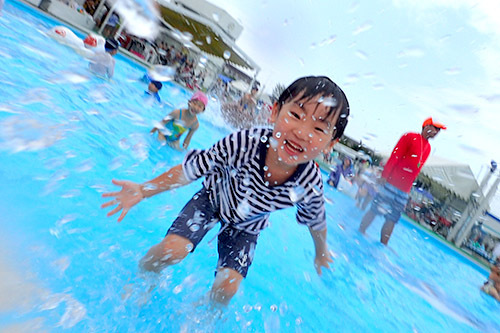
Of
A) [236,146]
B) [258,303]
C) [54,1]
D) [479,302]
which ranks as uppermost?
[54,1]

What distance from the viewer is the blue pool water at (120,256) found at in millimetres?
1580

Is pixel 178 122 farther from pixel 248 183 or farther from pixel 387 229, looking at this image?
pixel 387 229

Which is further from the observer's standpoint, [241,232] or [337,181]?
[337,181]

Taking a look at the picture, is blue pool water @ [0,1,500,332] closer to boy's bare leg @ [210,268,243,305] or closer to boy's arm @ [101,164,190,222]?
boy's bare leg @ [210,268,243,305]

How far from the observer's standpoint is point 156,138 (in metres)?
5.57

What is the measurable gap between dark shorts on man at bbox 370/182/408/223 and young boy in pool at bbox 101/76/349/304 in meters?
2.96

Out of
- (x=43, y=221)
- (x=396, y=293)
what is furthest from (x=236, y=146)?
(x=396, y=293)

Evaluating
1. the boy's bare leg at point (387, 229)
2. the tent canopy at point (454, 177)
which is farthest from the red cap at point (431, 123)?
the tent canopy at point (454, 177)

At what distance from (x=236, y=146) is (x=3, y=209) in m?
1.50

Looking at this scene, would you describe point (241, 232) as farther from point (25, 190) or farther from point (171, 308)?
point (25, 190)

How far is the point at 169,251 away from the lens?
178 cm

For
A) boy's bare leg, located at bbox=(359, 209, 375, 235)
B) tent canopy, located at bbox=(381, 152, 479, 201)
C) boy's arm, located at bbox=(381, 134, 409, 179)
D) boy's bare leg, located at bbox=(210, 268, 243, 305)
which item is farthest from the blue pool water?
tent canopy, located at bbox=(381, 152, 479, 201)

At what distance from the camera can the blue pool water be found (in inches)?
62.2

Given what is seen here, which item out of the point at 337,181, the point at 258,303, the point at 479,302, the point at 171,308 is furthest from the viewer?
the point at 337,181
